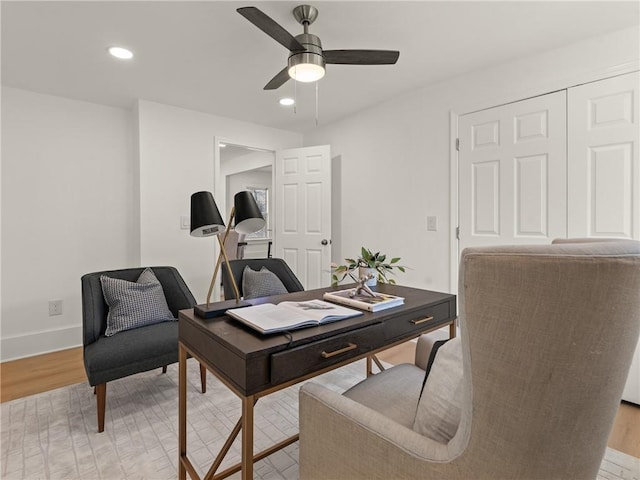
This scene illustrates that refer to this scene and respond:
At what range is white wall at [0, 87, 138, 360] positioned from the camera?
293cm

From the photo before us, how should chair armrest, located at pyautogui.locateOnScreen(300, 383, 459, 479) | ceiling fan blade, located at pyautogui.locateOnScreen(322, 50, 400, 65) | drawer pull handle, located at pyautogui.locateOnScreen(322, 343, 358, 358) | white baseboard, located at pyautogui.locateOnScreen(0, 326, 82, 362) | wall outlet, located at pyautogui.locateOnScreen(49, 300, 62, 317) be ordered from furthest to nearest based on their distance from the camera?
1. wall outlet, located at pyautogui.locateOnScreen(49, 300, 62, 317)
2. white baseboard, located at pyautogui.locateOnScreen(0, 326, 82, 362)
3. ceiling fan blade, located at pyautogui.locateOnScreen(322, 50, 400, 65)
4. drawer pull handle, located at pyautogui.locateOnScreen(322, 343, 358, 358)
5. chair armrest, located at pyautogui.locateOnScreen(300, 383, 459, 479)

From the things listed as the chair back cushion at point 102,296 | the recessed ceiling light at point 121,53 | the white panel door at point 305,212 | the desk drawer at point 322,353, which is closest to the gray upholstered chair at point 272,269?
the chair back cushion at point 102,296

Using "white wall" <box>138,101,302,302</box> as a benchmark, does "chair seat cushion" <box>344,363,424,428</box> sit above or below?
below

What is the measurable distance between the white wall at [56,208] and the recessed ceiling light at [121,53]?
3.81 ft

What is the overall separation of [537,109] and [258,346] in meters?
2.60

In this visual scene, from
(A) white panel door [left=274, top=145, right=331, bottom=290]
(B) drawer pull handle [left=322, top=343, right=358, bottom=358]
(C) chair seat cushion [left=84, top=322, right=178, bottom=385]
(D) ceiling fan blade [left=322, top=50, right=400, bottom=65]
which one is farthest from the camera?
(A) white panel door [left=274, top=145, right=331, bottom=290]

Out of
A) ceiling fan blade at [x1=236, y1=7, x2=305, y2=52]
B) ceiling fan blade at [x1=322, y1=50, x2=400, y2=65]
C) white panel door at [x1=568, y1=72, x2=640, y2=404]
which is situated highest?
ceiling fan blade at [x1=322, y1=50, x2=400, y2=65]

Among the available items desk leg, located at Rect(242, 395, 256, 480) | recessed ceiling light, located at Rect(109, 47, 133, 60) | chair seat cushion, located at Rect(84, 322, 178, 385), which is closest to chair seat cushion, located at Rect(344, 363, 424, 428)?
desk leg, located at Rect(242, 395, 256, 480)

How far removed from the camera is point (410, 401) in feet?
3.97

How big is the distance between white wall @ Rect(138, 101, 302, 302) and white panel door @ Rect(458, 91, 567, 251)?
2.55 m

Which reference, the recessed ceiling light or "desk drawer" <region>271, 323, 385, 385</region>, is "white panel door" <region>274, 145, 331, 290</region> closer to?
the recessed ceiling light

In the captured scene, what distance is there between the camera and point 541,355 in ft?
2.01

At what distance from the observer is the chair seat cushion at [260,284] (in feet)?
8.56

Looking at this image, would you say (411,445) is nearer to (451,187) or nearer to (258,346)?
(258,346)
